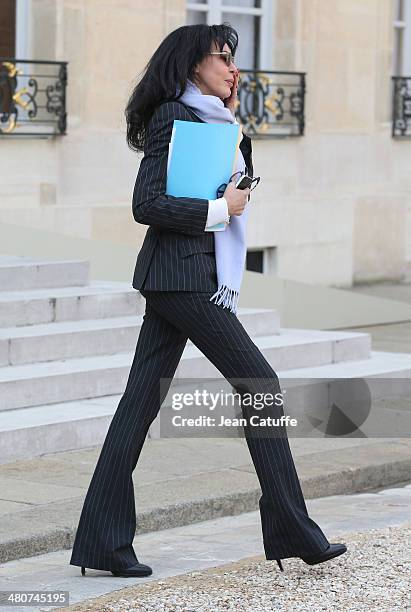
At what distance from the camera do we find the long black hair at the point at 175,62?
4883 mm

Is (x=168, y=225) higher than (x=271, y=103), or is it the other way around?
(x=271, y=103)

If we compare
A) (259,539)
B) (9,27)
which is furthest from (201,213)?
(9,27)

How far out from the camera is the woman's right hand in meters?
4.85

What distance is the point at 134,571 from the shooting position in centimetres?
506

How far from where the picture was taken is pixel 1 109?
38.2ft

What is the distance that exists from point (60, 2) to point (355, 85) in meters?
4.13

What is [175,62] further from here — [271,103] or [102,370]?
[271,103]

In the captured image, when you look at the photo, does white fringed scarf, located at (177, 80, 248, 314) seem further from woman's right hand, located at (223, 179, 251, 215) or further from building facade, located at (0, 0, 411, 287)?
building facade, located at (0, 0, 411, 287)

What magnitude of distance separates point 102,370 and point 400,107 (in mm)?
8613

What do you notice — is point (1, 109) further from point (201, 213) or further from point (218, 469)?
point (201, 213)

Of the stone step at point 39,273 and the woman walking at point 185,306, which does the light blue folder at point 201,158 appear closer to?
the woman walking at point 185,306

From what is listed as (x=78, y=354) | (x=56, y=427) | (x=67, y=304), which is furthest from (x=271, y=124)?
(x=56, y=427)

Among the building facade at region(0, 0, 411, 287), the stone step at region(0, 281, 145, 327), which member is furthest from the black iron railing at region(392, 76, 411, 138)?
the stone step at region(0, 281, 145, 327)

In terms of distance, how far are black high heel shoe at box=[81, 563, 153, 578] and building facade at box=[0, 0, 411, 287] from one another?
22.0 ft
